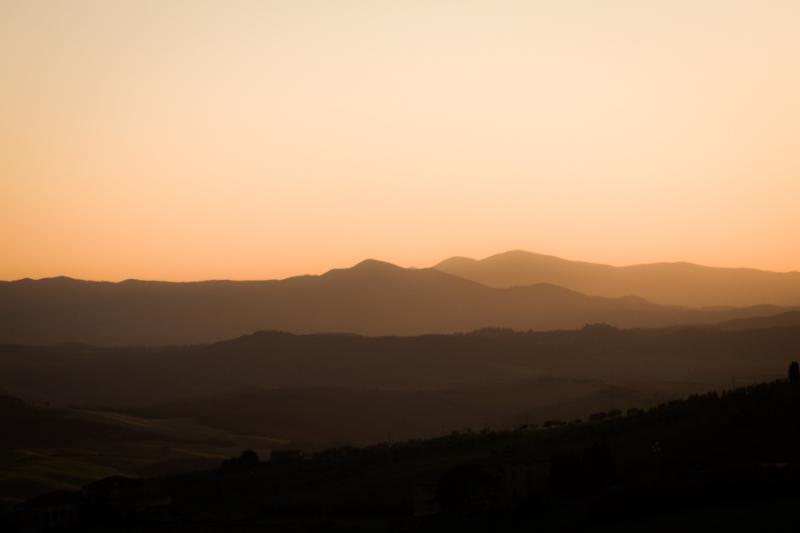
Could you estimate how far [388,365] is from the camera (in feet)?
586

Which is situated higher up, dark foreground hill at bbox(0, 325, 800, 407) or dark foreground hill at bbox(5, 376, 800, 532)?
dark foreground hill at bbox(0, 325, 800, 407)

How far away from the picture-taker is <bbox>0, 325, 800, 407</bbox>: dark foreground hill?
16725cm

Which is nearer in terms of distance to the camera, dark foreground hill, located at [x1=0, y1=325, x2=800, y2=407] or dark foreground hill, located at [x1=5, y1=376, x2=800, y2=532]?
dark foreground hill, located at [x1=5, y1=376, x2=800, y2=532]

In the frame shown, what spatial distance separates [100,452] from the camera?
316ft

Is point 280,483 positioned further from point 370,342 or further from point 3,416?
point 370,342

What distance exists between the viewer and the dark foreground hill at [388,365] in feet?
549

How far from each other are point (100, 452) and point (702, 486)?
65529 millimetres

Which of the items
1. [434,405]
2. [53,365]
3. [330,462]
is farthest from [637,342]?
[330,462]

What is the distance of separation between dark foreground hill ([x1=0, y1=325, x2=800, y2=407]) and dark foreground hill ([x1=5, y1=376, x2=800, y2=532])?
9409 centimetres

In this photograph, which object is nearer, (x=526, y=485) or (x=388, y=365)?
(x=526, y=485)

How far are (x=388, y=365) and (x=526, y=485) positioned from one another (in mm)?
130662

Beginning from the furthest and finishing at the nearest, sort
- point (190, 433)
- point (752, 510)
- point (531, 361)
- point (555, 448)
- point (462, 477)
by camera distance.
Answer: point (531, 361)
point (190, 433)
point (555, 448)
point (462, 477)
point (752, 510)

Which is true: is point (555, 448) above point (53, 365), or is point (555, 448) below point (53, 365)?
below

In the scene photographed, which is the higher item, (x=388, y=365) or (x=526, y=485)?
(x=388, y=365)
